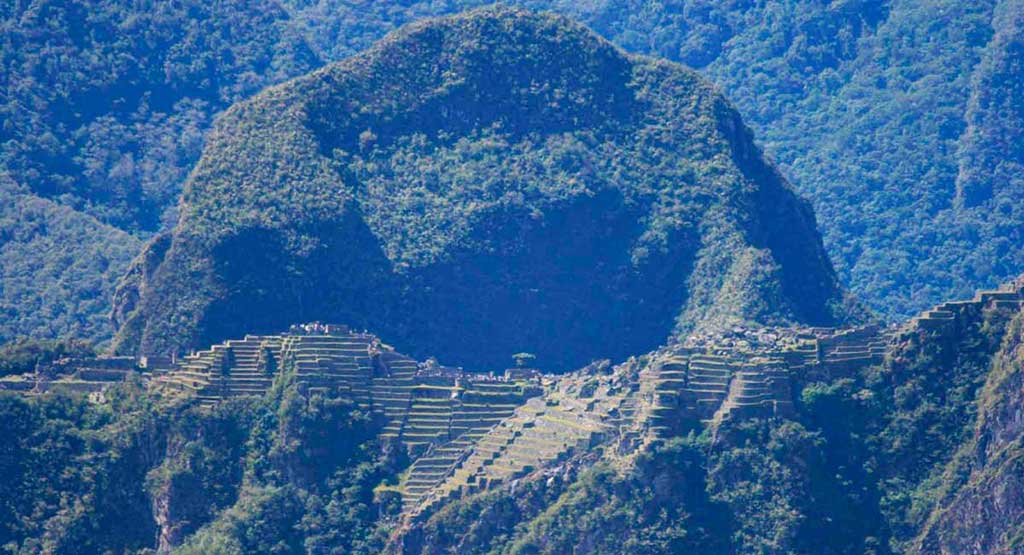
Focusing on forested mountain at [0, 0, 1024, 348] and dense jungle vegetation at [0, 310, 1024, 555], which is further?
forested mountain at [0, 0, 1024, 348]

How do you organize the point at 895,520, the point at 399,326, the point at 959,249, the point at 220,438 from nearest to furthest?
the point at 895,520 → the point at 220,438 → the point at 399,326 → the point at 959,249

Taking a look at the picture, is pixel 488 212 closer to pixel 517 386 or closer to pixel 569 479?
pixel 517 386

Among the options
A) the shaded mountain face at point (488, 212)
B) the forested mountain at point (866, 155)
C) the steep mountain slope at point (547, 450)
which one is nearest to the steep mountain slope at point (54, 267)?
the forested mountain at point (866, 155)

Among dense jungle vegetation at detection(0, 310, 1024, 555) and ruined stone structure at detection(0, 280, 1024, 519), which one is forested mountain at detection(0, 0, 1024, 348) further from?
dense jungle vegetation at detection(0, 310, 1024, 555)

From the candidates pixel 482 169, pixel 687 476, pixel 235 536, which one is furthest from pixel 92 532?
pixel 482 169

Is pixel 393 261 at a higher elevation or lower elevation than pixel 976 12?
lower

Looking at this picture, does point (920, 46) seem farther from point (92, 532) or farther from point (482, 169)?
point (92, 532)

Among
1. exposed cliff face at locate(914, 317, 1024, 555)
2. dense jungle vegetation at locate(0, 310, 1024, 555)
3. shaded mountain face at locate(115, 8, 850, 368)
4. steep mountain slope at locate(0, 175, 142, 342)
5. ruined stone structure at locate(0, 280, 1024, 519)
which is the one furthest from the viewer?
steep mountain slope at locate(0, 175, 142, 342)

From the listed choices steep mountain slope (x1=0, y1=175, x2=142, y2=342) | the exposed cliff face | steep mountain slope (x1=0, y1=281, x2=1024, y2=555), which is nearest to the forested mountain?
steep mountain slope (x1=0, y1=175, x2=142, y2=342)

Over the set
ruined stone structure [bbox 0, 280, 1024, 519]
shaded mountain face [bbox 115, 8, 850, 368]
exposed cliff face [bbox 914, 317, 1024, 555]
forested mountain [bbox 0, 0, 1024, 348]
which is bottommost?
exposed cliff face [bbox 914, 317, 1024, 555]
